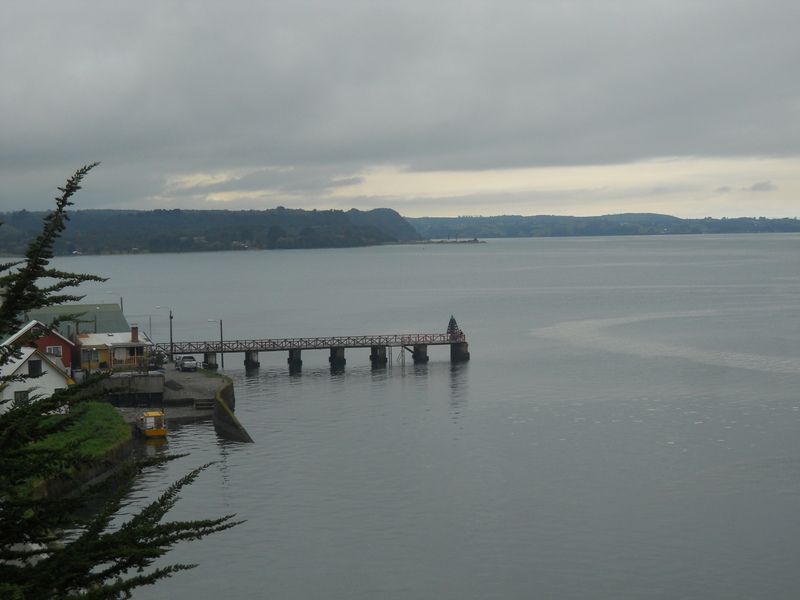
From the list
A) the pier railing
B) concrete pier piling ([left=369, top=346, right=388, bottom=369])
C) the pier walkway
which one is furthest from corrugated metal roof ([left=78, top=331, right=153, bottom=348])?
concrete pier piling ([left=369, top=346, right=388, bottom=369])

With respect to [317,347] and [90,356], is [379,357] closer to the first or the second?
[317,347]

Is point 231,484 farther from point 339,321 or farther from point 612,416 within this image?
point 339,321

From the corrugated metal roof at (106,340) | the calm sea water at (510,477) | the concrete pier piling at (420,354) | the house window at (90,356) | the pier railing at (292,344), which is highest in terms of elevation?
the corrugated metal roof at (106,340)

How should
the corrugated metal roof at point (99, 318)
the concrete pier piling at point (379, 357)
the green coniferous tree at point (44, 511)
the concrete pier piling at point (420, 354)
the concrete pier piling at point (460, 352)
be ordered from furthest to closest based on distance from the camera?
the concrete pier piling at point (460, 352) < the concrete pier piling at point (420, 354) < the concrete pier piling at point (379, 357) < the corrugated metal roof at point (99, 318) < the green coniferous tree at point (44, 511)

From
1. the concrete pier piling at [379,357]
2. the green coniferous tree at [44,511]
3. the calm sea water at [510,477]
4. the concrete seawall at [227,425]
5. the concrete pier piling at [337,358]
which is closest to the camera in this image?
the green coniferous tree at [44,511]

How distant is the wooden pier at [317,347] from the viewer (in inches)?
3120

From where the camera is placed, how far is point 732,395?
63875 millimetres

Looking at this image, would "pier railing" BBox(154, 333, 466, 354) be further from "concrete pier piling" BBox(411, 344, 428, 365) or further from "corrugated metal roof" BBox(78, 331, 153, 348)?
"corrugated metal roof" BBox(78, 331, 153, 348)

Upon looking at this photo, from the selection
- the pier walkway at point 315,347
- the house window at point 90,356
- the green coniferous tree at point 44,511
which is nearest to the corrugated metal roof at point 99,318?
the house window at point 90,356

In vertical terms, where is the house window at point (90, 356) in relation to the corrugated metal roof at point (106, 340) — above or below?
below

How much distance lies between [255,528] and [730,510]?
20.6 m

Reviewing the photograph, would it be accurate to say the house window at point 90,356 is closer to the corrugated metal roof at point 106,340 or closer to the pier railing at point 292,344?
the corrugated metal roof at point 106,340

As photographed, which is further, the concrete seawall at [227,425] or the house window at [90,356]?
the house window at [90,356]

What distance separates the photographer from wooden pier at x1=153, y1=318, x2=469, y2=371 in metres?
79.2
